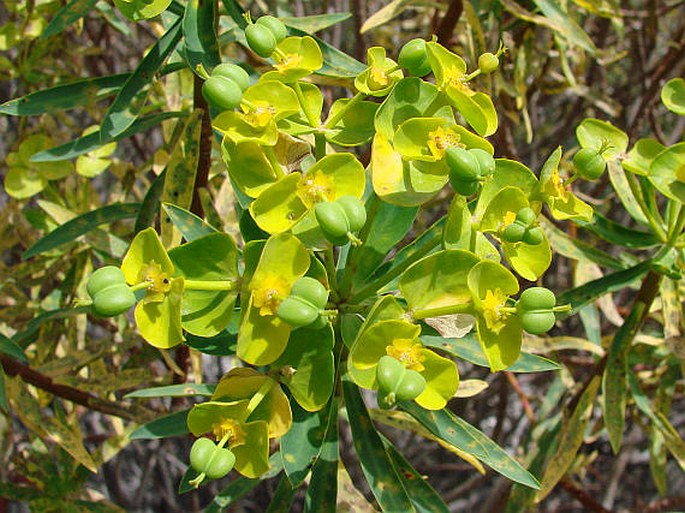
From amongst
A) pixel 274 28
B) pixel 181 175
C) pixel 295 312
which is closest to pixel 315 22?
pixel 181 175

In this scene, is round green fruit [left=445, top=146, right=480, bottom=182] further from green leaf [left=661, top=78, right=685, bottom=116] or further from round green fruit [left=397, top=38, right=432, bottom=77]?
green leaf [left=661, top=78, right=685, bottom=116]

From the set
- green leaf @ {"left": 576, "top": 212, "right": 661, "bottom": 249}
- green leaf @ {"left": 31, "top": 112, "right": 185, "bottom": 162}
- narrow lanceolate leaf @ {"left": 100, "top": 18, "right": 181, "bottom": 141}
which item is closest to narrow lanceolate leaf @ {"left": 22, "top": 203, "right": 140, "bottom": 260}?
green leaf @ {"left": 31, "top": 112, "right": 185, "bottom": 162}

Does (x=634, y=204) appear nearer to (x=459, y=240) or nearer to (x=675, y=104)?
Answer: (x=675, y=104)

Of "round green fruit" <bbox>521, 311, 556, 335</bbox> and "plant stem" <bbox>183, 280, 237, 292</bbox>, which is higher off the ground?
"plant stem" <bbox>183, 280, 237, 292</bbox>

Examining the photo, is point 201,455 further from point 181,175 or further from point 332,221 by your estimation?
point 181,175

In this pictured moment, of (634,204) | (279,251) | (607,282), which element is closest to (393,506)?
(279,251)

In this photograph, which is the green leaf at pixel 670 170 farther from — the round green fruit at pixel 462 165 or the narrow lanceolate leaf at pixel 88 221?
the narrow lanceolate leaf at pixel 88 221

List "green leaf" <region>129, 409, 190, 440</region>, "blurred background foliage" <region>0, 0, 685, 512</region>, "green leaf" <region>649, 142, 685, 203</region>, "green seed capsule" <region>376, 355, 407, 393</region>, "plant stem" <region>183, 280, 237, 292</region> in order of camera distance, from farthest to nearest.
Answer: "blurred background foliage" <region>0, 0, 685, 512</region> → "green leaf" <region>649, 142, 685, 203</region> → "green leaf" <region>129, 409, 190, 440</region> → "plant stem" <region>183, 280, 237, 292</region> → "green seed capsule" <region>376, 355, 407, 393</region>
